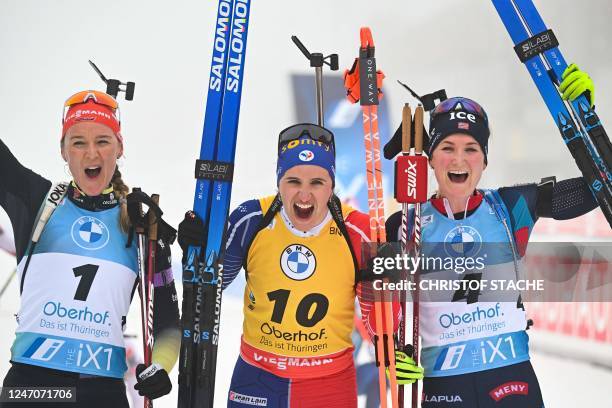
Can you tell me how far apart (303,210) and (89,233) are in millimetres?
815

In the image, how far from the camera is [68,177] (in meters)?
4.73

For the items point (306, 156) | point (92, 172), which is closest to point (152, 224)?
point (92, 172)

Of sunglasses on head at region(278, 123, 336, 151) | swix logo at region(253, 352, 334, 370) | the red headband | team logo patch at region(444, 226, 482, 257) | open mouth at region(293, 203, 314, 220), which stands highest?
the red headband

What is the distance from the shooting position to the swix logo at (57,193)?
2799 millimetres

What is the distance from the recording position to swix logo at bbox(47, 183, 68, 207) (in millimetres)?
2799

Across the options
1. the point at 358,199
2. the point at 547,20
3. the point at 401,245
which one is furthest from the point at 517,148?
the point at 401,245

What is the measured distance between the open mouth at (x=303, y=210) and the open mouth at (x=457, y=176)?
56 centimetres

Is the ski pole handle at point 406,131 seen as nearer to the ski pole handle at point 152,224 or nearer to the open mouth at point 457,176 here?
the open mouth at point 457,176

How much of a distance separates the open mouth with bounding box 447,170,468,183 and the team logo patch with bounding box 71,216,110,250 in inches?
52.1

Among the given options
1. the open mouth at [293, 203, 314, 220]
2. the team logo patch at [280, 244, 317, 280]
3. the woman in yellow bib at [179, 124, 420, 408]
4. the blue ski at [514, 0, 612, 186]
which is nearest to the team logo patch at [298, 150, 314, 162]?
the woman in yellow bib at [179, 124, 420, 408]

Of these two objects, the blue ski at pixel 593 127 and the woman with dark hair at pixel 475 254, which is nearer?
the woman with dark hair at pixel 475 254

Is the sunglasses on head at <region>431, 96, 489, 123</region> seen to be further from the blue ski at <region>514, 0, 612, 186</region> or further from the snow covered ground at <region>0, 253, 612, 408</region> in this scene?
the snow covered ground at <region>0, 253, 612, 408</region>

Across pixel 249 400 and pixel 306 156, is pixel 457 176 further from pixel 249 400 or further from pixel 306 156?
pixel 249 400

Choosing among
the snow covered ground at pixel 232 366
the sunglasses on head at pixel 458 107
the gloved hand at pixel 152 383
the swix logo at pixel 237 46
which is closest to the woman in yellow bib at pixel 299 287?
the gloved hand at pixel 152 383
